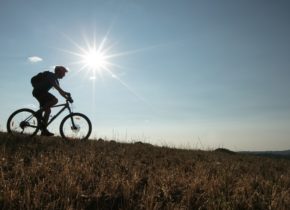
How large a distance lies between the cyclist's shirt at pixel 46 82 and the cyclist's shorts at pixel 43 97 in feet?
0.42

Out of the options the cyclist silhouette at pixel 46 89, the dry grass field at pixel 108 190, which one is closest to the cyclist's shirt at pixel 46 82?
the cyclist silhouette at pixel 46 89

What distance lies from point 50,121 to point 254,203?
32.8 feet

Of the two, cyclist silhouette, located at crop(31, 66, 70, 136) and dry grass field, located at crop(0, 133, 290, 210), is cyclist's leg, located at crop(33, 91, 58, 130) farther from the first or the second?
dry grass field, located at crop(0, 133, 290, 210)

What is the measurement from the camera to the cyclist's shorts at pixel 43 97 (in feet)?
47.5

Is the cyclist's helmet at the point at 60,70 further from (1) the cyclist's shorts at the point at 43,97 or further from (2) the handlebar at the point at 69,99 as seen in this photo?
(2) the handlebar at the point at 69,99

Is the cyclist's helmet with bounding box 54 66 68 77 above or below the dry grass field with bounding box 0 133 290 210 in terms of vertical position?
above

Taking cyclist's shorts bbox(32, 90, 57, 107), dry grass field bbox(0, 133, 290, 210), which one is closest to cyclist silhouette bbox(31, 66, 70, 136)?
cyclist's shorts bbox(32, 90, 57, 107)

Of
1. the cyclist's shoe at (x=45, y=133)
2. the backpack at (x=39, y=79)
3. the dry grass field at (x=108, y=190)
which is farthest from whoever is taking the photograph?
the cyclist's shoe at (x=45, y=133)

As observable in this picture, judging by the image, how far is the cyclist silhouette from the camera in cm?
1425

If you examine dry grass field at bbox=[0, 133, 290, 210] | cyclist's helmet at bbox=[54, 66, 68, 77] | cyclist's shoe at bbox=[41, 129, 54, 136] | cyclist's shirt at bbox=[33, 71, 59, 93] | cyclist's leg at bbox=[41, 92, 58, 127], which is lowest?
dry grass field at bbox=[0, 133, 290, 210]

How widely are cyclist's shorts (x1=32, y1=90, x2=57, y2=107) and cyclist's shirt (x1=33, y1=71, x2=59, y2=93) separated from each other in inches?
5.0

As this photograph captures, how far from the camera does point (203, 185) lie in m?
7.85

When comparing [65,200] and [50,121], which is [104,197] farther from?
[50,121]

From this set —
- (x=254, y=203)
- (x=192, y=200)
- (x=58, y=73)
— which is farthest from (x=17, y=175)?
(x=58, y=73)
